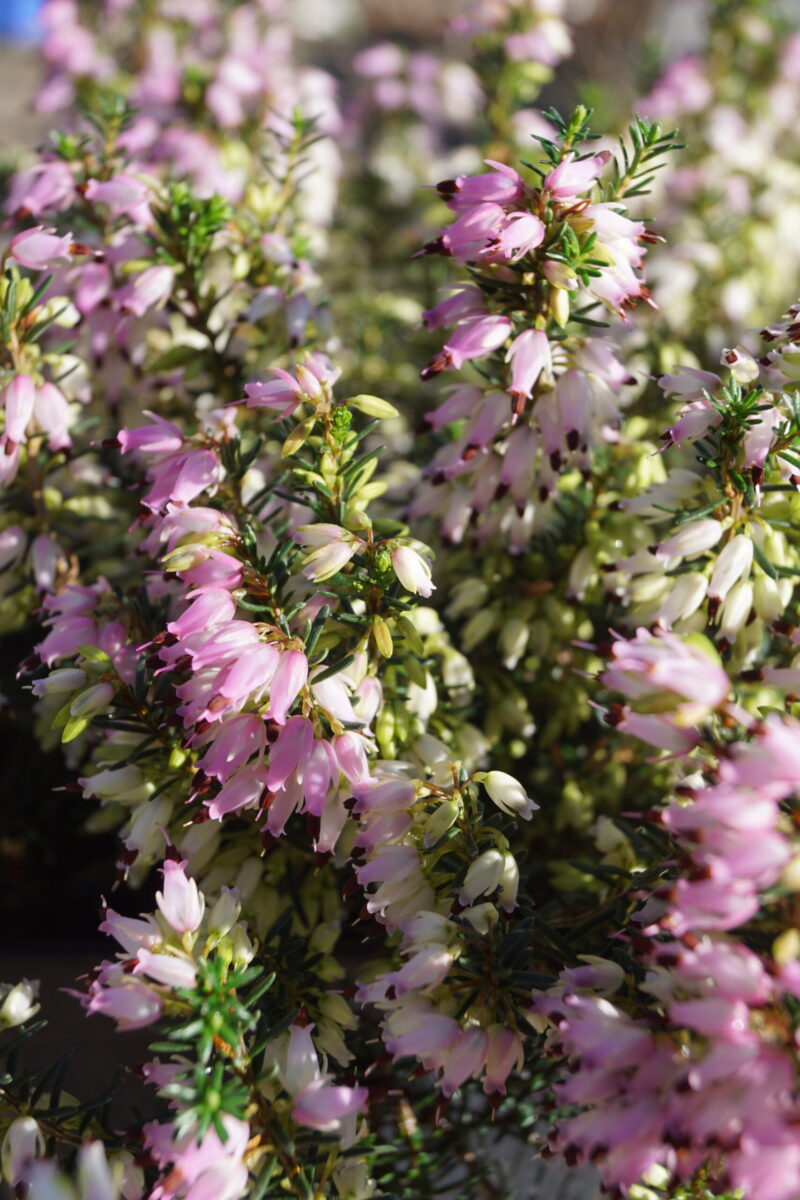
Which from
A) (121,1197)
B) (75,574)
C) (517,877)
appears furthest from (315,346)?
(121,1197)

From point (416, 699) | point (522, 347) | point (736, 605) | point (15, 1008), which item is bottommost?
point (15, 1008)

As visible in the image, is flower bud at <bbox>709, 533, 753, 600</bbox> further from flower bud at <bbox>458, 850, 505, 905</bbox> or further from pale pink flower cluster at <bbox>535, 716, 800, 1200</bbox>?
flower bud at <bbox>458, 850, 505, 905</bbox>

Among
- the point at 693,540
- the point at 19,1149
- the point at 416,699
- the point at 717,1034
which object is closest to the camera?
the point at 717,1034

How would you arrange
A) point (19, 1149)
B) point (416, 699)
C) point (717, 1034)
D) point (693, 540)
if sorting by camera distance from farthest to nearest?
point (416, 699) < point (693, 540) < point (19, 1149) < point (717, 1034)

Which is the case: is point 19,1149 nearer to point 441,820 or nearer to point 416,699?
point 441,820

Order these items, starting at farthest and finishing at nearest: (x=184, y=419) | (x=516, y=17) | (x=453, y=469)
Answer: (x=516, y=17), (x=184, y=419), (x=453, y=469)

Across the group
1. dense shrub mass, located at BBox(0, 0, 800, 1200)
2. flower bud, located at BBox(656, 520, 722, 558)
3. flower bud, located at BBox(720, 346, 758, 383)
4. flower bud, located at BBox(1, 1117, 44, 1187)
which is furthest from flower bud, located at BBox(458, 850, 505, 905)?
flower bud, located at BBox(720, 346, 758, 383)

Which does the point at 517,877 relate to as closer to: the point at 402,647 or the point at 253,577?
the point at 402,647

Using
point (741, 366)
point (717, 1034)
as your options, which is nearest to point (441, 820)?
point (717, 1034)
